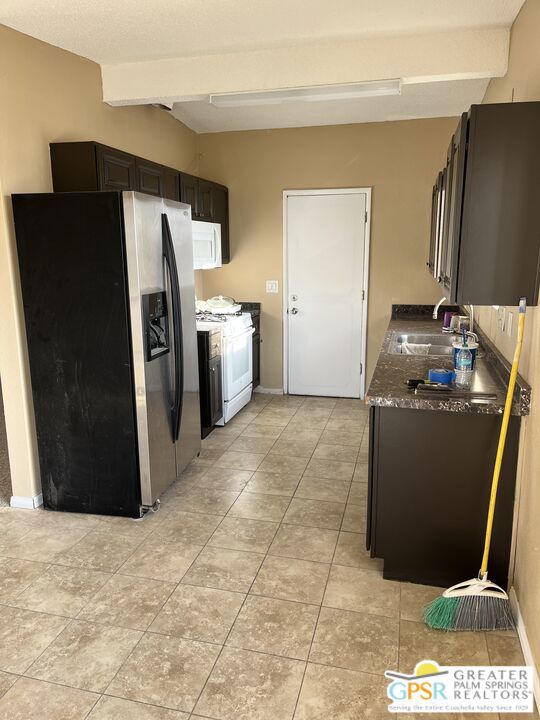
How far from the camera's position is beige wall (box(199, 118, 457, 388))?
4.95 meters

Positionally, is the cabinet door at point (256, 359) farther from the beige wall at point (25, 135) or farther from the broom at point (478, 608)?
the broom at point (478, 608)

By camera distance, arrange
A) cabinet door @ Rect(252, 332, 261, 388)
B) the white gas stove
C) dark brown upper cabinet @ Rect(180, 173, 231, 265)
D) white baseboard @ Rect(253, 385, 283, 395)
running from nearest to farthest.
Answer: dark brown upper cabinet @ Rect(180, 173, 231, 265) < the white gas stove < cabinet door @ Rect(252, 332, 261, 388) < white baseboard @ Rect(253, 385, 283, 395)

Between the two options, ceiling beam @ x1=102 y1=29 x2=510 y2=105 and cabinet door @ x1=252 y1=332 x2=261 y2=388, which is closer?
ceiling beam @ x1=102 y1=29 x2=510 y2=105

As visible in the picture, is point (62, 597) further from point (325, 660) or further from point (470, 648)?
point (470, 648)

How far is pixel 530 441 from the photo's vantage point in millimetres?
2104

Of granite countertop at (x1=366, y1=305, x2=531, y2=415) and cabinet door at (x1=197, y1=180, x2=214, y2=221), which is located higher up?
cabinet door at (x1=197, y1=180, x2=214, y2=221)

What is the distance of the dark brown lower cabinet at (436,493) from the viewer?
2307mm

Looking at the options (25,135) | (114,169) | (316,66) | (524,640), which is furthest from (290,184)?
(524,640)

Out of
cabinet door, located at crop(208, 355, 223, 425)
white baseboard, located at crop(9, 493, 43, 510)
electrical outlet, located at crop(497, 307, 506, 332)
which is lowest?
white baseboard, located at crop(9, 493, 43, 510)

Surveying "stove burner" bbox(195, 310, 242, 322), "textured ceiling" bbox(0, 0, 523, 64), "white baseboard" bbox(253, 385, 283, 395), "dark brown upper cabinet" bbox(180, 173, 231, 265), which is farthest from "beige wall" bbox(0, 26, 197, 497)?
"white baseboard" bbox(253, 385, 283, 395)

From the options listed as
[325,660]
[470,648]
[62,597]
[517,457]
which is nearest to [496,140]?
[517,457]

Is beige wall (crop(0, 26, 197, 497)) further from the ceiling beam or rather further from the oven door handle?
the oven door handle

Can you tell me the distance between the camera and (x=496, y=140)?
210 centimetres

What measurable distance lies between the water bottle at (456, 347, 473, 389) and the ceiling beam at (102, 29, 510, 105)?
168 cm
